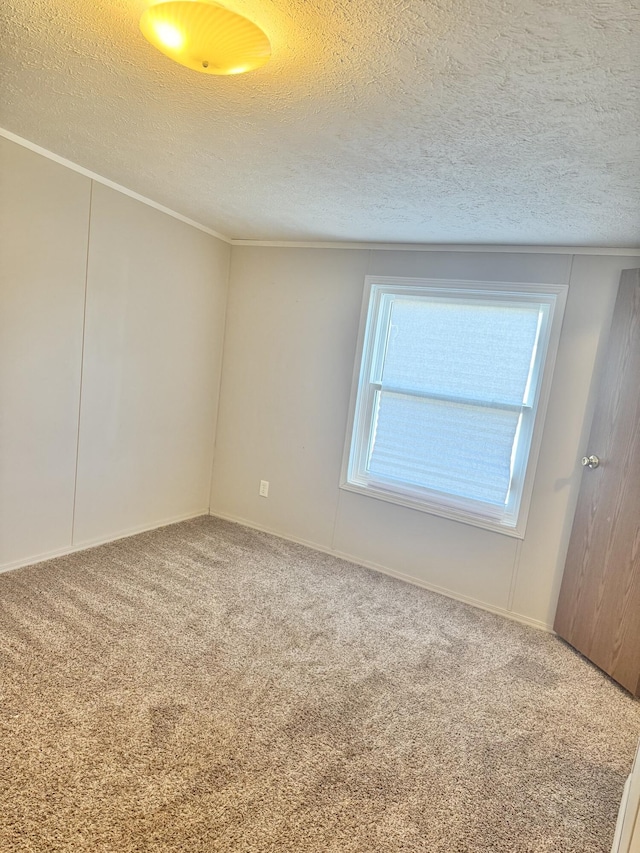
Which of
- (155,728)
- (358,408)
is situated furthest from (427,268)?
(155,728)

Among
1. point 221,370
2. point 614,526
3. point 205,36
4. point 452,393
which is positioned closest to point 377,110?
point 205,36

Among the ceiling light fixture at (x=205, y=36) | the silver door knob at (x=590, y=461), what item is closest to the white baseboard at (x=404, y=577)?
the silver door knob at (x=590, y=461)

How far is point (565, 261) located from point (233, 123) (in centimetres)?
194

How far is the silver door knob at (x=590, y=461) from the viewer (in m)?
2.67

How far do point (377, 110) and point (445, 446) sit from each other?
6.82ft

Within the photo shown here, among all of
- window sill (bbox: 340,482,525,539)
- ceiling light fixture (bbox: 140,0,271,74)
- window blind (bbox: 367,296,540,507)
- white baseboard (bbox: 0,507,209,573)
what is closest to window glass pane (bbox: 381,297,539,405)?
window blind (bbox: 367,296,540,507)

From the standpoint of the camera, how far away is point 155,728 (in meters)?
1.83

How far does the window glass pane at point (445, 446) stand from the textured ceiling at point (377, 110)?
108cm

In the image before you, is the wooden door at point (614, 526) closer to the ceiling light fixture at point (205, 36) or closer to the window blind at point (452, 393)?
the window blind at point (452, 393)

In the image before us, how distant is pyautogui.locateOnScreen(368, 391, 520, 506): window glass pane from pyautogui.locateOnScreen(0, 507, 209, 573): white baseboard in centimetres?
154

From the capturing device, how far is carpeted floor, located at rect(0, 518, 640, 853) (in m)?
1.52

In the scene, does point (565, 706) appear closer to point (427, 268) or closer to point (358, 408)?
point (358, 408)

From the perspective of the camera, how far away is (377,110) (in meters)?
1.63

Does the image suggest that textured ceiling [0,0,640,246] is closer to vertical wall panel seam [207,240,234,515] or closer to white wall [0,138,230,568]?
white wall [0,138,230,568]
